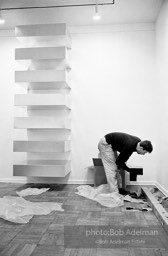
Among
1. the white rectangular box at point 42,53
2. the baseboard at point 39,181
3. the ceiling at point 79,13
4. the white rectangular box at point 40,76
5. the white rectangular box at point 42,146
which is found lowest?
the baseboard at point 39,181

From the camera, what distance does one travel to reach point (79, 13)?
4840 millimetres

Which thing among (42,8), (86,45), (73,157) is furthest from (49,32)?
(73,157)

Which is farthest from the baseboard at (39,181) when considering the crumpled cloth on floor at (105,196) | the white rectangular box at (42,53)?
the white rectangular box at (42,53)

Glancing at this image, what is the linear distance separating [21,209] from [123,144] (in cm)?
175

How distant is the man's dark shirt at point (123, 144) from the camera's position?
154 inches

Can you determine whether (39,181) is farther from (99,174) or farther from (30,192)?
(99,174)

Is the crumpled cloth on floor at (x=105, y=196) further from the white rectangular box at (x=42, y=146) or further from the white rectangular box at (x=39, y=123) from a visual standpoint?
the white rectangular box at (x=39, y=123)

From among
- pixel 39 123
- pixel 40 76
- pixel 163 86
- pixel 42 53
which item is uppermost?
pixel 42 53

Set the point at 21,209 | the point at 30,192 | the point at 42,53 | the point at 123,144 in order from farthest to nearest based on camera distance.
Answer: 1. the point at 42,53
2. the point at 30,192
3. the point at 123,144
4. the point at 21,209

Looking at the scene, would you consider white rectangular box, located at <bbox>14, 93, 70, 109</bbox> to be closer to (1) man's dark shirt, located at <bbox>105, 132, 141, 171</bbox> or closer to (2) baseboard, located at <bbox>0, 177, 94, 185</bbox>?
(1) man's dark shirt, located at <bbox>105, 132, 141, 171</bbox>

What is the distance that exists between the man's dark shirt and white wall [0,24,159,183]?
1.00 metres

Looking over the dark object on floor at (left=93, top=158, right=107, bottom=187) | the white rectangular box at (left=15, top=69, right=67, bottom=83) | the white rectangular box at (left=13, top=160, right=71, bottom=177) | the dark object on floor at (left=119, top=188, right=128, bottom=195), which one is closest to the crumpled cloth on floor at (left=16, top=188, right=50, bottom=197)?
the white rectangular box at (left=13, top=160, right=71, bottom=177)

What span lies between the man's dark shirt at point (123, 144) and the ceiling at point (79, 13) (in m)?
2.24

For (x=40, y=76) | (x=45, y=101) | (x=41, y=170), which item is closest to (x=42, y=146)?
(x=41, y=170)
